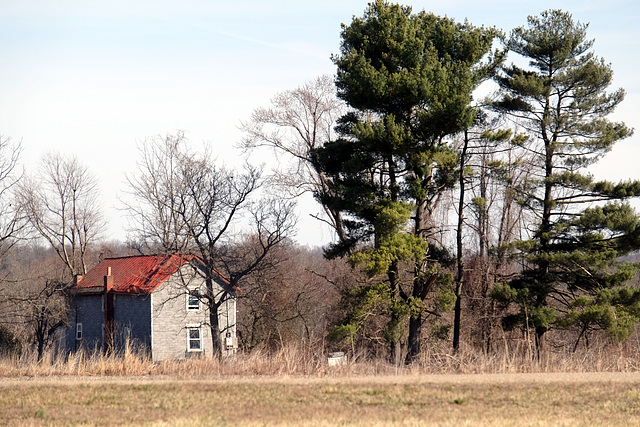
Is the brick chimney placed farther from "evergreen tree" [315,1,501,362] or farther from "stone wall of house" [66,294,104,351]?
"evergreen tree" [315,1,501,362]

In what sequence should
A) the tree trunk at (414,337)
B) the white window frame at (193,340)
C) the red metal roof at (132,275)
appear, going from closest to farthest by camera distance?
the tree trunk at (414,337) → the red metal roof at (132,275) → the white window frame at (193,340)

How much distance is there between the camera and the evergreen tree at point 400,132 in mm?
22609

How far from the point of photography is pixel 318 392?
46.6 feet

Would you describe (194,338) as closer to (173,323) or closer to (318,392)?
(173,323)

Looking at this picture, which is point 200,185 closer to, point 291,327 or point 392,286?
point 291,327

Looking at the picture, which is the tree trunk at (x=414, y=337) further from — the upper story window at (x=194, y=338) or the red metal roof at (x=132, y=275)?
the upper story window at (x=194, y=338)

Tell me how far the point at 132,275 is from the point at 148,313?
10.1ft

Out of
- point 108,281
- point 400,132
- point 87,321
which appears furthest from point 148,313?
point 400,132

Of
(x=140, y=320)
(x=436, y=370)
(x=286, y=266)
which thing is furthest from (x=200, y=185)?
(x=436, y=370)

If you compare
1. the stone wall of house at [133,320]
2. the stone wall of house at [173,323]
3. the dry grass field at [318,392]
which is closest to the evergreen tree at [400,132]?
the dry grass field at [318,392]

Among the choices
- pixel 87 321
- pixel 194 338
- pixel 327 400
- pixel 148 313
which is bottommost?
pixel 194 338

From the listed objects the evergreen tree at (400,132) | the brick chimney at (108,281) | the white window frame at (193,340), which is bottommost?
the white window frame at (193,340)

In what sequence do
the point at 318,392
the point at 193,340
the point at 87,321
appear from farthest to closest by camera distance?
1. the point at 87,321
2. the point at 193,340
3. the point at 318,392

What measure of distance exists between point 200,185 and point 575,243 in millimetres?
18143
